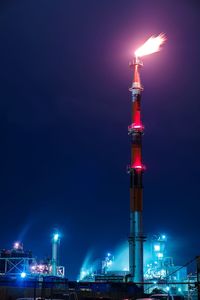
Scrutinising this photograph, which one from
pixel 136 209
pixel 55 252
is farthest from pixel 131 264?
pixel 55 252

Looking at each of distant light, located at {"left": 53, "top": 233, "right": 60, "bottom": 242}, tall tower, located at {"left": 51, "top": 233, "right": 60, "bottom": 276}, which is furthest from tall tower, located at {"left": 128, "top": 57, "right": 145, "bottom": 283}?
distant light, located at {"left": 53, "top": 233, "right": 60, "bottom": 242}

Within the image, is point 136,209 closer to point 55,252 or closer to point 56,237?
point 55,252

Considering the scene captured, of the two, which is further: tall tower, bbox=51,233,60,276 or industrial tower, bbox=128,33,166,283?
tall tower, bbox=51,233,60,276

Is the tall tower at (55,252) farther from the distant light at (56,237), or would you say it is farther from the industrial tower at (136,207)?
the industrial tower at (136,207)

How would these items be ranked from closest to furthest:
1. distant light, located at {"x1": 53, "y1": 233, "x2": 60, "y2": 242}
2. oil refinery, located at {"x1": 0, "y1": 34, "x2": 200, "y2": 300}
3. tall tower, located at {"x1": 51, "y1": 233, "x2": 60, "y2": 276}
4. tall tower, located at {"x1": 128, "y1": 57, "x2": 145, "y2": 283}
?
1. oil refinery, located at {"x1": 0, "y1": 34, "x2": 200, "y2": 300}
2. tall tower, located at {"x1": 128, "y1": 57, "x2": 145, "y2": 283}
3. tall tower, located at {"x1": 51, "y1": 233, "x2": 60, "y2": 276}
4. distant light, located at {"x1": 53, "y1": 233, "x2": 60, "y2": 242}

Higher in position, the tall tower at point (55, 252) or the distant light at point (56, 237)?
the distant light at point (56, 237)

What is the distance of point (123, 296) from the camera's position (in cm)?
5466

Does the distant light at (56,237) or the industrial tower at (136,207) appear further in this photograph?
the distant light at (56,237)

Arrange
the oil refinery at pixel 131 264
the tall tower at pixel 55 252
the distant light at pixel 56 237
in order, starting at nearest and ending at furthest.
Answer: the oil refinery at pixel 131 264 → the tall tower at pixel 55 252 → the distant light at pixel 56 237

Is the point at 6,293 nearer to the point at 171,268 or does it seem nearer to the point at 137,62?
the point at 137,62

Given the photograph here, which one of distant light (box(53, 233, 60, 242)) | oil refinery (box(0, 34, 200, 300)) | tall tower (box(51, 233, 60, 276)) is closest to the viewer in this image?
oil refinery (box(0, 34, 200, 300))

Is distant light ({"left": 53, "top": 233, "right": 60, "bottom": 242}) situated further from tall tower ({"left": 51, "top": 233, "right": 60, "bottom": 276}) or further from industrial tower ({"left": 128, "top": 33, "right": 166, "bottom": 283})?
industrial tower ({"left": 128, "top": 33, "right": 166, "bottom": 283})

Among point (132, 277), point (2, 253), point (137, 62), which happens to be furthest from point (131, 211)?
point (2, 253)

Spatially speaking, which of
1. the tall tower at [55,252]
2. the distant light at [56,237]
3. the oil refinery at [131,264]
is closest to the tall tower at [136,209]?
the oil refinery at [131,264]
